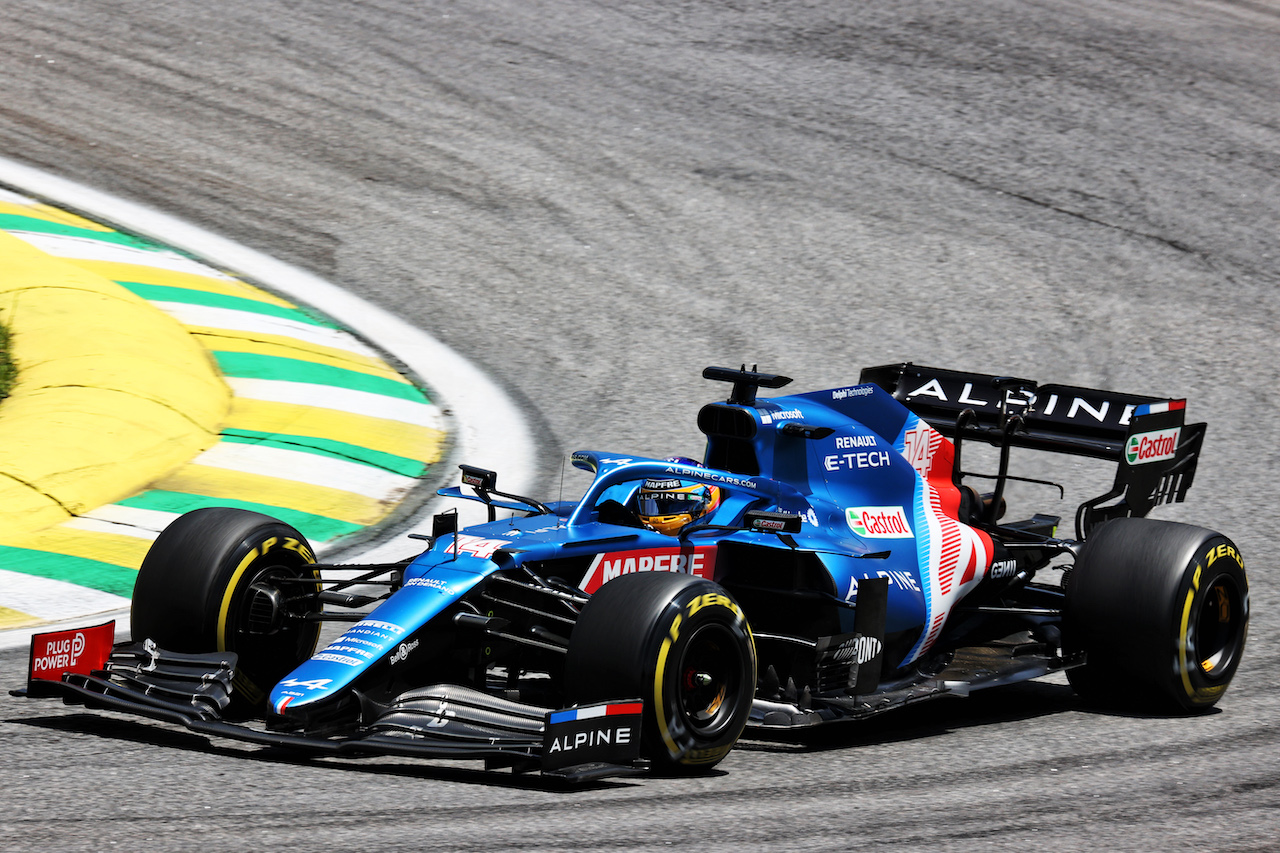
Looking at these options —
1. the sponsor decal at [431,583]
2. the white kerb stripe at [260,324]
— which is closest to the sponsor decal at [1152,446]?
the sponsor decal at [431,583]

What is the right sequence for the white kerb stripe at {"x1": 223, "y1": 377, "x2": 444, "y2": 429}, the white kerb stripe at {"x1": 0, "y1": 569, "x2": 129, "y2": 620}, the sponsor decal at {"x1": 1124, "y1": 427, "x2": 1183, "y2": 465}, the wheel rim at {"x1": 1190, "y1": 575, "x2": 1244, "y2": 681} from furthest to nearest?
the white kerb stripe at {"x1": 223, "y1": 377, "x2": 444, "y2": 429}
the sponsor decal at {"x1": 1124, "y1": 427, "x2": 1183, "y2": 465}
the white kerb stripe at {"x1": 0, "y1": 569, "x2": 129, "y2": 620}
the wheel rim at {"x1": 1190, "y1": 575, "x2": 1244, "y2": 681}

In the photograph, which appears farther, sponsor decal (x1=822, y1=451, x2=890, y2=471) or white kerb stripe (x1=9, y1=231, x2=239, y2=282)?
white kerb stripe (x1=9, y1=231, x2=239, y2=282)

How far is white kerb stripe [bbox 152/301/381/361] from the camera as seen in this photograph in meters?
11.2

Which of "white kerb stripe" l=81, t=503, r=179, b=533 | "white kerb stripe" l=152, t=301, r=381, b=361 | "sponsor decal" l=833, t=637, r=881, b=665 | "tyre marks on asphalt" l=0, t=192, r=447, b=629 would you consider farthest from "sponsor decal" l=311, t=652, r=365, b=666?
"white kerb stripe" l=152, t=301, r=381, b=361

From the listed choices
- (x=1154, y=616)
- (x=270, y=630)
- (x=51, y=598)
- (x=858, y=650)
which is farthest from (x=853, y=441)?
(x=51, y=598)

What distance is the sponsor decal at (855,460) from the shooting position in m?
6.65

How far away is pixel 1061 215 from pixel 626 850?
10.9m

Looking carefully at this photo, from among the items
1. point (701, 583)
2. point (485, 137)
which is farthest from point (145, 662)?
point (485, 137)

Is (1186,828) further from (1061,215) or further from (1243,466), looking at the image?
(1061,215)

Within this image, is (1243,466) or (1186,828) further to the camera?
(1243,466)

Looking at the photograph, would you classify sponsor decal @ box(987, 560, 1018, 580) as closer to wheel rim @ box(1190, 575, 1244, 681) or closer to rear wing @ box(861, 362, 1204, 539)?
rear wing @ box(861, 362, 1204, 539)

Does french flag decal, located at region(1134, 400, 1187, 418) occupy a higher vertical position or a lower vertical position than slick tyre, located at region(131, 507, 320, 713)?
higher

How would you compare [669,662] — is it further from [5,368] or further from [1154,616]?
[5,368]

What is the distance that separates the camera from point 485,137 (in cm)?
1533
